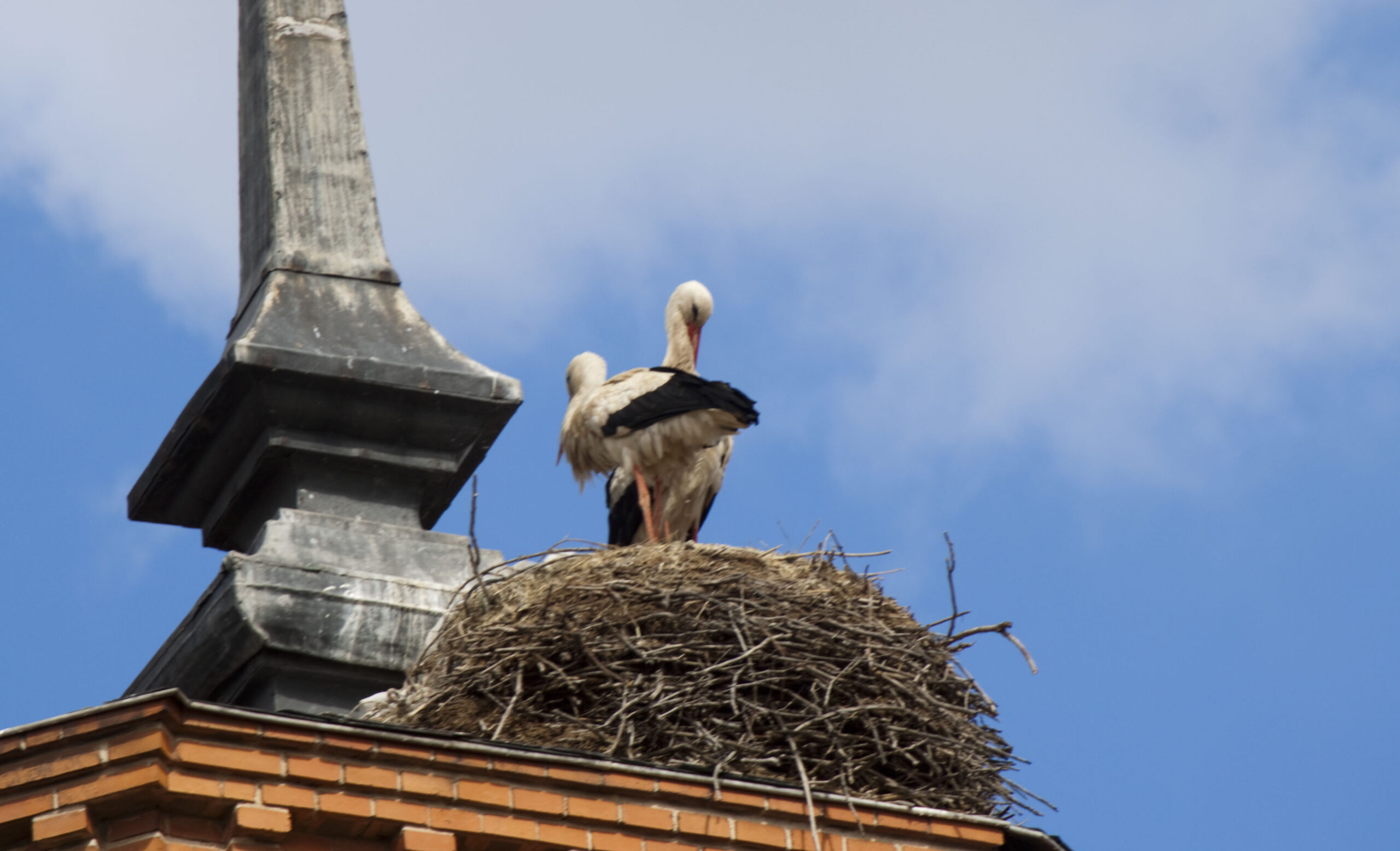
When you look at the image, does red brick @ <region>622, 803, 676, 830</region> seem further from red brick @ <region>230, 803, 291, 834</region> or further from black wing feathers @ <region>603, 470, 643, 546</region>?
black wing feathers @ <region>603, 470, 643, 546</region>

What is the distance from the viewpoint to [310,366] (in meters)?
12.1

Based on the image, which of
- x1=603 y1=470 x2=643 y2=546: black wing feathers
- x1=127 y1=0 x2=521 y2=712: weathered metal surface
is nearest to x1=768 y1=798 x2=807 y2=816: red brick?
x1=127 y1=0 x2=521 y2=712: weathered metal surface

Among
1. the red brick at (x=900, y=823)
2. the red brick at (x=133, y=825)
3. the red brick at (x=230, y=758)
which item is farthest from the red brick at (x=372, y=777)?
the red brick at (x=900, y=823)

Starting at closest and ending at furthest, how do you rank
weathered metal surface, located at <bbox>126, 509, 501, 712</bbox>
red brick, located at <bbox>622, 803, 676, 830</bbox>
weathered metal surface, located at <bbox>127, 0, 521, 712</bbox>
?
1. red brick, located at <bbox>622, 803, 676, 830</bbox>
2. weathered metal surface, located at <bbox>126, 509, 501, 712</bbox>
3. weathered metal surface, located at <bbox>127, 0, 521, 712</bbox>

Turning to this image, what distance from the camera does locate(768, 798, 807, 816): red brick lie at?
28.4 ft

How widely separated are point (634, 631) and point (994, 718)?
62.5 inches

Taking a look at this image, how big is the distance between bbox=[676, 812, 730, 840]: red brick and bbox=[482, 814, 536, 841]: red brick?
1.84ft

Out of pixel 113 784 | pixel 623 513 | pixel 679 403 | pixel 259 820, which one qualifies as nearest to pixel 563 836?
pixel 259 820

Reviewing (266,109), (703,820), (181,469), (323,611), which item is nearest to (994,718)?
(703,820)

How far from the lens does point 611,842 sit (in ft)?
27.8

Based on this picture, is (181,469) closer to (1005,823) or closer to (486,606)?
(486,606)

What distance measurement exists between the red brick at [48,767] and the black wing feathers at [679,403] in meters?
4.77

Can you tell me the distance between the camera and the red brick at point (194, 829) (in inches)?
314

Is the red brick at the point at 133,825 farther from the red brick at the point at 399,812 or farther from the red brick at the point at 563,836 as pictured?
the red brick at the point at 563,836
